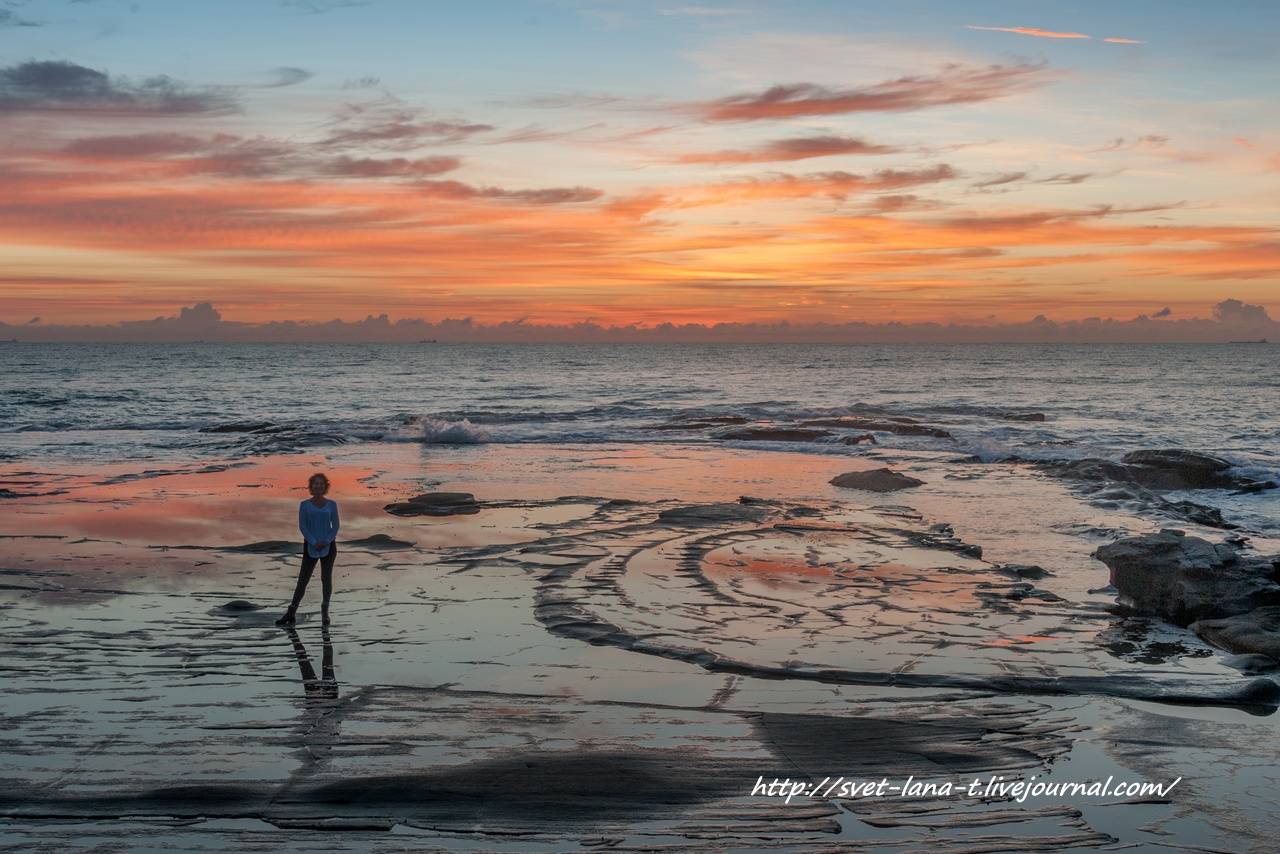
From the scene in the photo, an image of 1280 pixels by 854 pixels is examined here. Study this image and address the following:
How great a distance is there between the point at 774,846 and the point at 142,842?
3220 mm

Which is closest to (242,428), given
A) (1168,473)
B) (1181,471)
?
(1168,473)

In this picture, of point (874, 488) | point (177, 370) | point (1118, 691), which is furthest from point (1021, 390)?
point (177, 370)

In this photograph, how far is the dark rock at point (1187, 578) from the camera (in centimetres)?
984

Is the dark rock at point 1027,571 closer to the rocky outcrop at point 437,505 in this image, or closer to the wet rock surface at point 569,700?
the wet rock surface at point 569,700

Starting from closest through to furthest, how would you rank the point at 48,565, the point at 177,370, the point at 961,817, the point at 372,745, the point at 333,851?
the point at 333,851 < the point at 961,817 < the point at 372,745 < the point at 48,565 < the point at 177,370

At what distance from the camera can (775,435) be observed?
31250 mm

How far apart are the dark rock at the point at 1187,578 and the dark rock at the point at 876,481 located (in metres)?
8.01

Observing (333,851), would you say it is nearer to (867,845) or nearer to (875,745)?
(867,845)

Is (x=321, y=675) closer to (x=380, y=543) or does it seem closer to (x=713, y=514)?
(x=380, y=543)

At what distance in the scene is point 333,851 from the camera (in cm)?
455

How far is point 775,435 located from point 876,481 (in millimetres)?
11882

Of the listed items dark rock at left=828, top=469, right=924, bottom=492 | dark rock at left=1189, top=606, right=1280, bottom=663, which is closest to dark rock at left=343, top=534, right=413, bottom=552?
dark rock at left=1189, top=606, right=1280, bottom=663

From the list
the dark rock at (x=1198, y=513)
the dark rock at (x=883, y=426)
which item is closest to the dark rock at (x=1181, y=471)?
the dark rock at (x=1198, y=513)

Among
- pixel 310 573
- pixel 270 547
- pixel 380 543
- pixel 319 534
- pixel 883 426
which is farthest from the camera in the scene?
pixel 883 426
